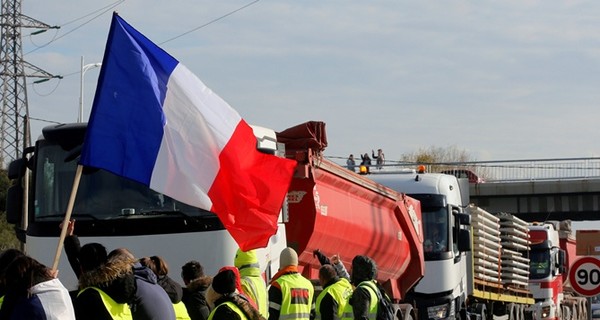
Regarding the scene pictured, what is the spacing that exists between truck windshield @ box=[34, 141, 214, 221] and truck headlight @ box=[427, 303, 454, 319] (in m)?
8.77

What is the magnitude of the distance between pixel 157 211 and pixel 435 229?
9.26 m

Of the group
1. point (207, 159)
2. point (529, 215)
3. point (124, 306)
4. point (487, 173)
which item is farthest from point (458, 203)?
point (529, 215)

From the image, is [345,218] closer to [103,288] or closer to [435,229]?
[435,229]

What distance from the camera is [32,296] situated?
7211 mm

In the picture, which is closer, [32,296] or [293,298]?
[32,296]

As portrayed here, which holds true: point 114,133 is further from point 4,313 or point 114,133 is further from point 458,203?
point 458,203

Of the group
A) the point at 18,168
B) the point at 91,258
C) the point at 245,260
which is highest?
the point at 18,168

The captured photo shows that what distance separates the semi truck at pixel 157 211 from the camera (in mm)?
13875

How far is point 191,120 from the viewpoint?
10500 mm

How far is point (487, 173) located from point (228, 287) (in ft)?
177

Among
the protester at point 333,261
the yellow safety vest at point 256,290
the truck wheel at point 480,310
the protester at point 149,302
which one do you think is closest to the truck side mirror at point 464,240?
the truck wheel at point 480,310

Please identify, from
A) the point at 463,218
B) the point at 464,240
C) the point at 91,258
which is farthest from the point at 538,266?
the point at 91,258

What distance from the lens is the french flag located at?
10039 millimetres

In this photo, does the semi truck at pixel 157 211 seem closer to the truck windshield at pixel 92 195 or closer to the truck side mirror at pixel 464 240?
the truck windshield at pixel 92 195
